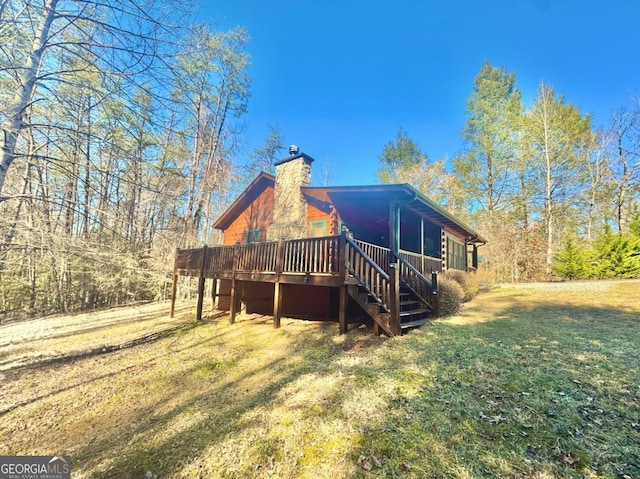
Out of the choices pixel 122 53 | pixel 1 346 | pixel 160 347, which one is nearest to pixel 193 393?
pixel 160 347

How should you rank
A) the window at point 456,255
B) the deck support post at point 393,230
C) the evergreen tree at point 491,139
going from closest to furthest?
the deck support post at point 393,230
the window at point 456,255
the evergreen tree at point 491,139

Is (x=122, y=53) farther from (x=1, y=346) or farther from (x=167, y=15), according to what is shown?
(x=1, y=346)

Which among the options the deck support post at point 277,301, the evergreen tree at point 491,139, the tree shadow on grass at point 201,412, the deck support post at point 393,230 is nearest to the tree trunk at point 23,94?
the tree shadow on grass at point 201,412

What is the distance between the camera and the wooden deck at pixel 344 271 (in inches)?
237

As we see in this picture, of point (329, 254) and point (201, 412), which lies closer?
point (201, 412)

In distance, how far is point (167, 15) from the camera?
4148 millimetres

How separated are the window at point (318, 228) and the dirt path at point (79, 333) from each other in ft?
18.8

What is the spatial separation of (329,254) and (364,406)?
3499mm

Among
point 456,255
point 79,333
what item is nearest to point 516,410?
Answer: point 79,333

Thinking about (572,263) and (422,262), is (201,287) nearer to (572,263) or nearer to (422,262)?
(422,262)

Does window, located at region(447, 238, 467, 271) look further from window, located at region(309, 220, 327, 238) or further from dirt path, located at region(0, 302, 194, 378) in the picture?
dirt path, located at region(0, 302, 194, 378)

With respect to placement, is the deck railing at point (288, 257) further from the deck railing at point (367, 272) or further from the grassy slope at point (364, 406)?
the grassy slope at point (364, 406)

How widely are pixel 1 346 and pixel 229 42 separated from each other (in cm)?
1772

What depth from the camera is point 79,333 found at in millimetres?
9602
